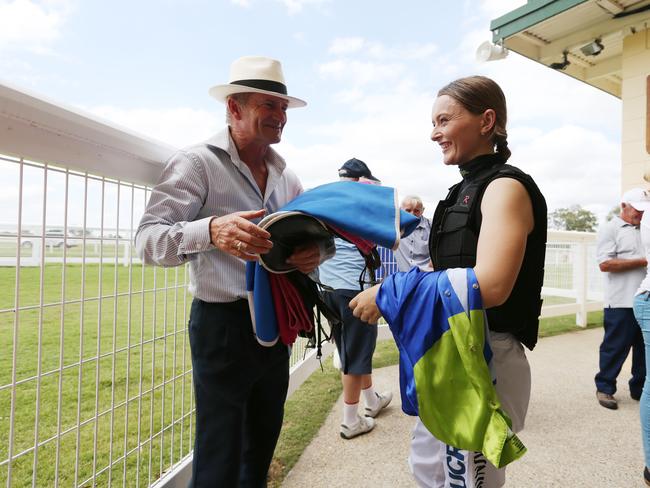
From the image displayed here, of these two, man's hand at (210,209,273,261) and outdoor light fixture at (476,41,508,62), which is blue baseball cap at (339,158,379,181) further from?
outdoor light fixture at (476,41,508,62)

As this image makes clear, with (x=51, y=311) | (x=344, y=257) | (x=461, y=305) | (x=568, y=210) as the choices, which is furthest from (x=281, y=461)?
(x=568, y=210)

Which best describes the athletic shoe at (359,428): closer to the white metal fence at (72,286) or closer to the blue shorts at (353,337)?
the blue shorts at (353,337)

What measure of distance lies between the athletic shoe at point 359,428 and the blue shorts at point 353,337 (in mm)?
397

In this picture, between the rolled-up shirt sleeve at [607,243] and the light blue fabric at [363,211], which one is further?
the rolled-up shirt sleeve at [607,243]

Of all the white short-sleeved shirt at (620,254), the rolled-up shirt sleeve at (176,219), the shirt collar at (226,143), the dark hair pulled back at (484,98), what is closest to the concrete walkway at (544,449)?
the white short-sleeved shirt at (620,254)

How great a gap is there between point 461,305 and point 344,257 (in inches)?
90.4

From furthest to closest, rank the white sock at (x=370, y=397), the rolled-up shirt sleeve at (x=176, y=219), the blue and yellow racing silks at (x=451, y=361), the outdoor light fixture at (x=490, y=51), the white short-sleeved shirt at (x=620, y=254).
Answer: the outdoor light fixture at (x=490, y=51), the white short-sleeved shirt at (x=620, y=254), the white sock at (x=370, y=397), the rolled-up shirt sleeve at (x=176, y=219), the blue and yellow racing silks at (x=451, y=361)

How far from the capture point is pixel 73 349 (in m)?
1.91

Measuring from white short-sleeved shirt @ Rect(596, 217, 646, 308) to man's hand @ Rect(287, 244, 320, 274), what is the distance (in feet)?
12.0

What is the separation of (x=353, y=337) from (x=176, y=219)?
2204 millimetres

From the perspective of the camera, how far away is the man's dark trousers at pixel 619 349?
158 inches

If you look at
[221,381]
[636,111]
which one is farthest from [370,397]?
[636,111]

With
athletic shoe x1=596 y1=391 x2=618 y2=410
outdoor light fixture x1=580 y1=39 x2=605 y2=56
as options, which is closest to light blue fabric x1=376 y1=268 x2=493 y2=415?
athletic shoe x1=596 y1=391 x2=618 y2=410

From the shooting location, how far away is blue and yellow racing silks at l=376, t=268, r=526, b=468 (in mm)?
1218
